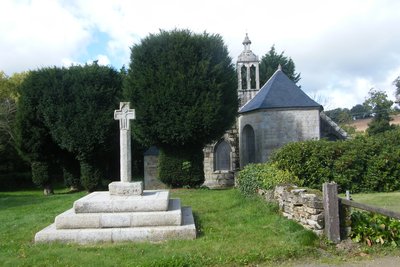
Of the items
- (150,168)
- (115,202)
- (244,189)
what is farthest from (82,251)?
(150,168)

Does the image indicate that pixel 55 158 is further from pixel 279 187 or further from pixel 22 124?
pixel 279 187

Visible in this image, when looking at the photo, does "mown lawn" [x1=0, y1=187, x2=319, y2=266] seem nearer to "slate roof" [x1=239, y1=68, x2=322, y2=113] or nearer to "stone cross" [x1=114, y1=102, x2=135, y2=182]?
"stone cross" [x1=114, y1=102, x2=135, y2=182]

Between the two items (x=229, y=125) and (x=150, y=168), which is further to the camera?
(x=150, y=168)

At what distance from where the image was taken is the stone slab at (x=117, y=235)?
7.38m

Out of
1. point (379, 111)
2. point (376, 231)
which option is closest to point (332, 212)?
point (376, 231)

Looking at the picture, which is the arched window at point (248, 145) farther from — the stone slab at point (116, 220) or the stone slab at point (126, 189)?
the stone slab at point (116, 220)

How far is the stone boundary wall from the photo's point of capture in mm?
7305

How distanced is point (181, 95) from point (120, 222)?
9302mm

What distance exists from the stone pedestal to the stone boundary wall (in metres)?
2.16

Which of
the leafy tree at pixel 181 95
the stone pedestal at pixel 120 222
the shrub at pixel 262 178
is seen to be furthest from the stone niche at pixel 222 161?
the stone pedestal at pixel 120 222

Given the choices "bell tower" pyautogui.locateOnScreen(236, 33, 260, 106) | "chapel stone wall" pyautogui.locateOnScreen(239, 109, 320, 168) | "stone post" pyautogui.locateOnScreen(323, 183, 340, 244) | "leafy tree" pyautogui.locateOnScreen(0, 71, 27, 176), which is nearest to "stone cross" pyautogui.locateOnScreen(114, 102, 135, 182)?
"stone post" pyautogui.locateOnScreen(323, 183, 340, 244)

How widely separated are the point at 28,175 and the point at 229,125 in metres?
22.1

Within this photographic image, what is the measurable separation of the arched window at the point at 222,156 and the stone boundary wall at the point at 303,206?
52.6 feet

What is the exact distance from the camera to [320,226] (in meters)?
7.23
